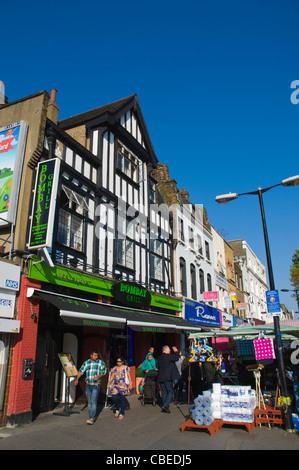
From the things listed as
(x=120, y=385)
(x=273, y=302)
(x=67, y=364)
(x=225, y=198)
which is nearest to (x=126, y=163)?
(x=225, y=198)

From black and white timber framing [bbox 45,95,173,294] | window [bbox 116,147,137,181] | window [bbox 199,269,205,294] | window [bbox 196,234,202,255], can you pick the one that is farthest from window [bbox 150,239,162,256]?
window [bbox 199,269,205,294]

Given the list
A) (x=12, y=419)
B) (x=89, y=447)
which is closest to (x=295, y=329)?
(x=89, y=447)

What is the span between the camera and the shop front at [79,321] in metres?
9.36

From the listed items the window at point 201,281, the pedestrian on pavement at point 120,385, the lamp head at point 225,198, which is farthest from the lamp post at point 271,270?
the window at point 201,281

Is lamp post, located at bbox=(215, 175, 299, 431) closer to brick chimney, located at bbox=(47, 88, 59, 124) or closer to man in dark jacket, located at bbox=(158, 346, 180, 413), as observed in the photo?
man in dark jacket, located at bbox=(158, 346, 180, 413)

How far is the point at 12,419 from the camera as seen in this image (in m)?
7.71

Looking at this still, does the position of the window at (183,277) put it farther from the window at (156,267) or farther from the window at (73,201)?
the window at (73,201)

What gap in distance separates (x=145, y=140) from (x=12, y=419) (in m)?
13.9

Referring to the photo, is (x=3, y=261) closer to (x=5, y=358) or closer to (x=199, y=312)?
(x=5, y=358)

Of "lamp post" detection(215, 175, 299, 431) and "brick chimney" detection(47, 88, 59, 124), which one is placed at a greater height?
"brick chimney" detection(47, 88, 59, 124)

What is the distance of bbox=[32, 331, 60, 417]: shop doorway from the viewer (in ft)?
31.2

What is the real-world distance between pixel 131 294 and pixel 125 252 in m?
1.89

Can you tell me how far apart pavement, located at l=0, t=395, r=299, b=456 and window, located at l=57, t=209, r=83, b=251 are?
497 cm

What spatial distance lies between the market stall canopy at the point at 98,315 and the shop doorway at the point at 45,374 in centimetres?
144
